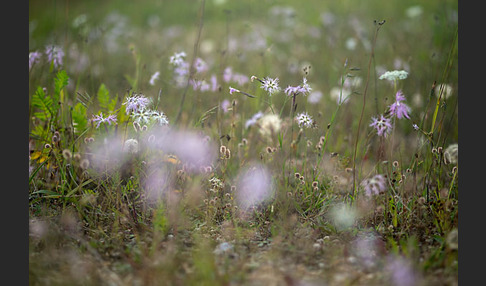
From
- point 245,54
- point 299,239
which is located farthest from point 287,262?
point 245,54

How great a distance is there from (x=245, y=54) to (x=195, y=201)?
9.21 feet

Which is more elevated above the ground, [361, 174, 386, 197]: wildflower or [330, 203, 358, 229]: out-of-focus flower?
[361, 174, 386, 197]: wildflower

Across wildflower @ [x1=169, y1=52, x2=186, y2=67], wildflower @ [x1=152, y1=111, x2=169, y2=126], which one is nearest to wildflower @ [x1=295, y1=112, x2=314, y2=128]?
wildflower @ [x1=152, y1=111, x2=169, y2=126]

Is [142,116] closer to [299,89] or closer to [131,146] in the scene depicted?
[131,146]

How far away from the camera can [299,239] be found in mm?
1693

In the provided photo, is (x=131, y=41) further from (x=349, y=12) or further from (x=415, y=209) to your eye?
(x=415, y=209)

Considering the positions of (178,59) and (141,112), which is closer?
(141,112)

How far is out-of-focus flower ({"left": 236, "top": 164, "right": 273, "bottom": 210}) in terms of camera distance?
6.38ft

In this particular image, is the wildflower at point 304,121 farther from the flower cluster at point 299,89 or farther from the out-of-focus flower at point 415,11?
the out-of-focus flower at point 415,11

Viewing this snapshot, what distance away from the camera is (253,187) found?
1.98 meters

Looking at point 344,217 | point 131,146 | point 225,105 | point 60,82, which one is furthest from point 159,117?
point 344,217

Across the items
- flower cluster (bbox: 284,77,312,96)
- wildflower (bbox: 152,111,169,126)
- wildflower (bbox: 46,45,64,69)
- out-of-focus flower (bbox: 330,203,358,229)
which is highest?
wildflower (bbox: 46,45,64,69)

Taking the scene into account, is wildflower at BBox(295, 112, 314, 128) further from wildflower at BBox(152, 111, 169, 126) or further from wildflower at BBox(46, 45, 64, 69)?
wildflower at BBox(46, 45, 64, 69)

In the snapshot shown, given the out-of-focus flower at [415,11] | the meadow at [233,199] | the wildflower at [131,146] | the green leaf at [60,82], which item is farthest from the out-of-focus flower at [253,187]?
the out-of-focus flower at [415,11]
